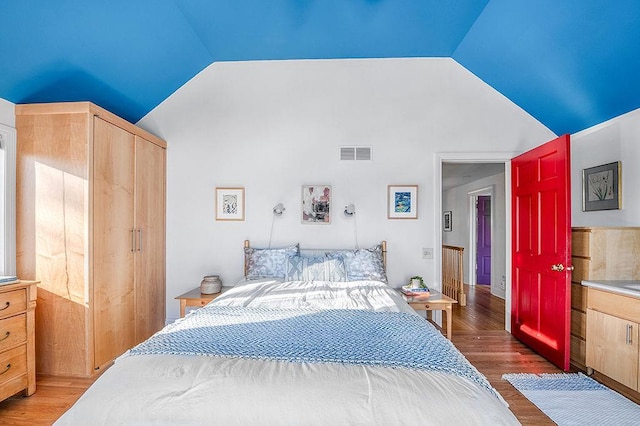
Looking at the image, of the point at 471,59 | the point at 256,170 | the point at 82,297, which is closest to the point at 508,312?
the point at 471,59

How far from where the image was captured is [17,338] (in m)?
2.30

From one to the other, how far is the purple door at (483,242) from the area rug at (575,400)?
4.27 metres

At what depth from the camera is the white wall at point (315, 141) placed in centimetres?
363

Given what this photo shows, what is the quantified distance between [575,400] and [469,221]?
196 inches

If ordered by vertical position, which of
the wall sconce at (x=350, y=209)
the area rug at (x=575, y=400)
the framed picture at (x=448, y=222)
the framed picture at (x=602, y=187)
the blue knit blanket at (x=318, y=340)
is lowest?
the area rug at (x=575, y=400)

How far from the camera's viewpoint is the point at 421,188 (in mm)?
3637

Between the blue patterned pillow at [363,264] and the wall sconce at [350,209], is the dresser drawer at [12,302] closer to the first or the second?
the blue patterned pillow at [363,264]

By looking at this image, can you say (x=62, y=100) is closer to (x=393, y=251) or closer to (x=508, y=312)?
(x=393, y=251)

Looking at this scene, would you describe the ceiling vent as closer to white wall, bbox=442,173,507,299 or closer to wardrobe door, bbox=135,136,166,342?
wardrobe door, bbox=135,136,166,342

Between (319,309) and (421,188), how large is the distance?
205 cm

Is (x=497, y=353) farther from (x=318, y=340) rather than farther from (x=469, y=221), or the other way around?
(x=469, y=221)

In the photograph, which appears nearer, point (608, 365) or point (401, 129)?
point (608, 365)

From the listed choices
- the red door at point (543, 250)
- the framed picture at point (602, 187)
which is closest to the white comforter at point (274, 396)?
the red door at point (543, 250)

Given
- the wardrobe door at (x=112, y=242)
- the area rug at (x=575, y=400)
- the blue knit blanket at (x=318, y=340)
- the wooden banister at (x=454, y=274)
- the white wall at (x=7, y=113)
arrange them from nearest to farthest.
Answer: the blue knit blanket at (x=318, y=340)
the area rug at (x=575, y=400)
the white wall at (x=7, y=113)
the wardrobe door at (x=112, y=242)
the wooden banister at (x=454, y=274)
